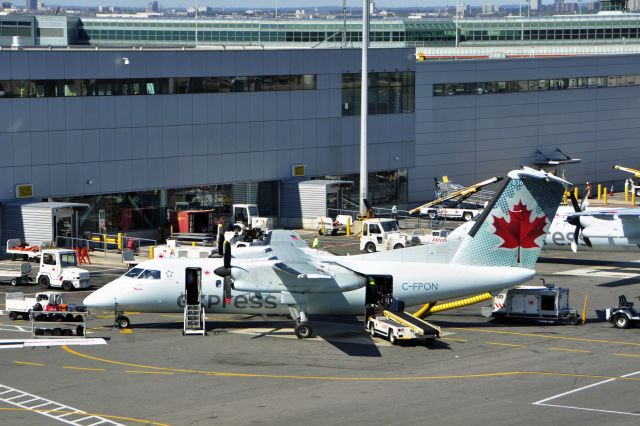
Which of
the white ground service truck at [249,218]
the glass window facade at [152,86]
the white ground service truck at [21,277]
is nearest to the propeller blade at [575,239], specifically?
the white ground service truck at [249,218]

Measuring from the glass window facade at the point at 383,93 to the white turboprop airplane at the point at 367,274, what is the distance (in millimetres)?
47274

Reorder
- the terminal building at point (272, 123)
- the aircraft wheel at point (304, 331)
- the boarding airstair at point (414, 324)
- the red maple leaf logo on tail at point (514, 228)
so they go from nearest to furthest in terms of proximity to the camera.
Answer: the boarding airstair at point (414, 324)
the aircraft wheel at point (304, 331)
the red maple leaf logo on tail at point (514, 228)
the terminal building at point (272, 123)

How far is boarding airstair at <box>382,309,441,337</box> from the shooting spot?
156 feet

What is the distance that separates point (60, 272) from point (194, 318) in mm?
16602

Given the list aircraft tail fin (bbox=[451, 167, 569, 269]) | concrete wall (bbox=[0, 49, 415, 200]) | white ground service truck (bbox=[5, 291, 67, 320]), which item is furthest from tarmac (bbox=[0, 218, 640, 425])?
concrete wall (bbox=[0, 49, 415, 200])

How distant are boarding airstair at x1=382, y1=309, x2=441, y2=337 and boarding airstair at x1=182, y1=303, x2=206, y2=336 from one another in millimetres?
8481

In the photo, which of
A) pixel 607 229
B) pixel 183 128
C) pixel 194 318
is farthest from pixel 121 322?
pixel 183 128

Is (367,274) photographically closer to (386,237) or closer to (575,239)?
(575,239)

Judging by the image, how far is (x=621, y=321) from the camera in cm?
5291

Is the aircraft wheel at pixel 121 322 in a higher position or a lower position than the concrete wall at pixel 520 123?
lower

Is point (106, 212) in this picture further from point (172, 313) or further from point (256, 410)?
point (256, 410)

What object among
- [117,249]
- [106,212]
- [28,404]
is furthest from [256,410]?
[106,212]

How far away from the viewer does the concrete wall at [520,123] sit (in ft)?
347

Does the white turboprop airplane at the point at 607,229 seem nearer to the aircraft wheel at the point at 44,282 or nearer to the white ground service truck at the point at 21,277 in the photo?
the aircraft wheel at the point at 44,282
